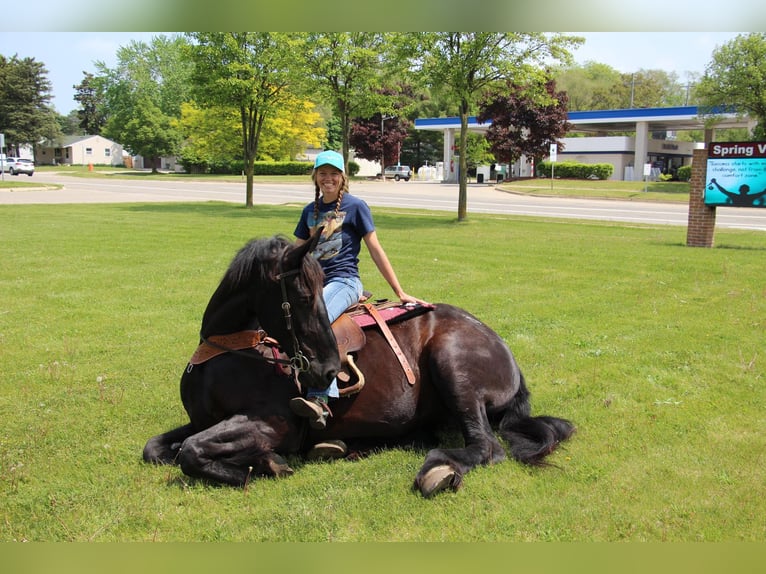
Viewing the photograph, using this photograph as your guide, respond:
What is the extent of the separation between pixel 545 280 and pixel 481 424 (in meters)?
8.10

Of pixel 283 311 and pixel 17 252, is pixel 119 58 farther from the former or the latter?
pixel 283 311

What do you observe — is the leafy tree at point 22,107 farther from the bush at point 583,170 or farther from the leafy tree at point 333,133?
the bush at point 583,170

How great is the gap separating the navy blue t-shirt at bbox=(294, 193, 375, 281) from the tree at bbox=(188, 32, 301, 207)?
905 inches

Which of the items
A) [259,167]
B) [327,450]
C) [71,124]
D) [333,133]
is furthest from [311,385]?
[71,124]

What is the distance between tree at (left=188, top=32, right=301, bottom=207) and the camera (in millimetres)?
26766

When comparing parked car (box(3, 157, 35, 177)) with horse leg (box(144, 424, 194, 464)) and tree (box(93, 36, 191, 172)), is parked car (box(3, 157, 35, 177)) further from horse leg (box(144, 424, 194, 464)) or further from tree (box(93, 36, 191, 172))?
horse leg (box(144, 424, 194, 464))

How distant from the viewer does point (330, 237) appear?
16.4 ft

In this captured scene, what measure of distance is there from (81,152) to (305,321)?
391ft

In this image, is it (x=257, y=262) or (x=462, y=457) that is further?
(x=462, y=457)

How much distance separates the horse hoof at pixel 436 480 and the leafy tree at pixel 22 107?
338 ft

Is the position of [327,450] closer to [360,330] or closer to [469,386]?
[360,330]

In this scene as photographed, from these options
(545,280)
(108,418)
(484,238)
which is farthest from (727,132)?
(108,418)

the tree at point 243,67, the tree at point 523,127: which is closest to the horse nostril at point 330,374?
the tree at point 243,67

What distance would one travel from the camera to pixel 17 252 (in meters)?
15.0
